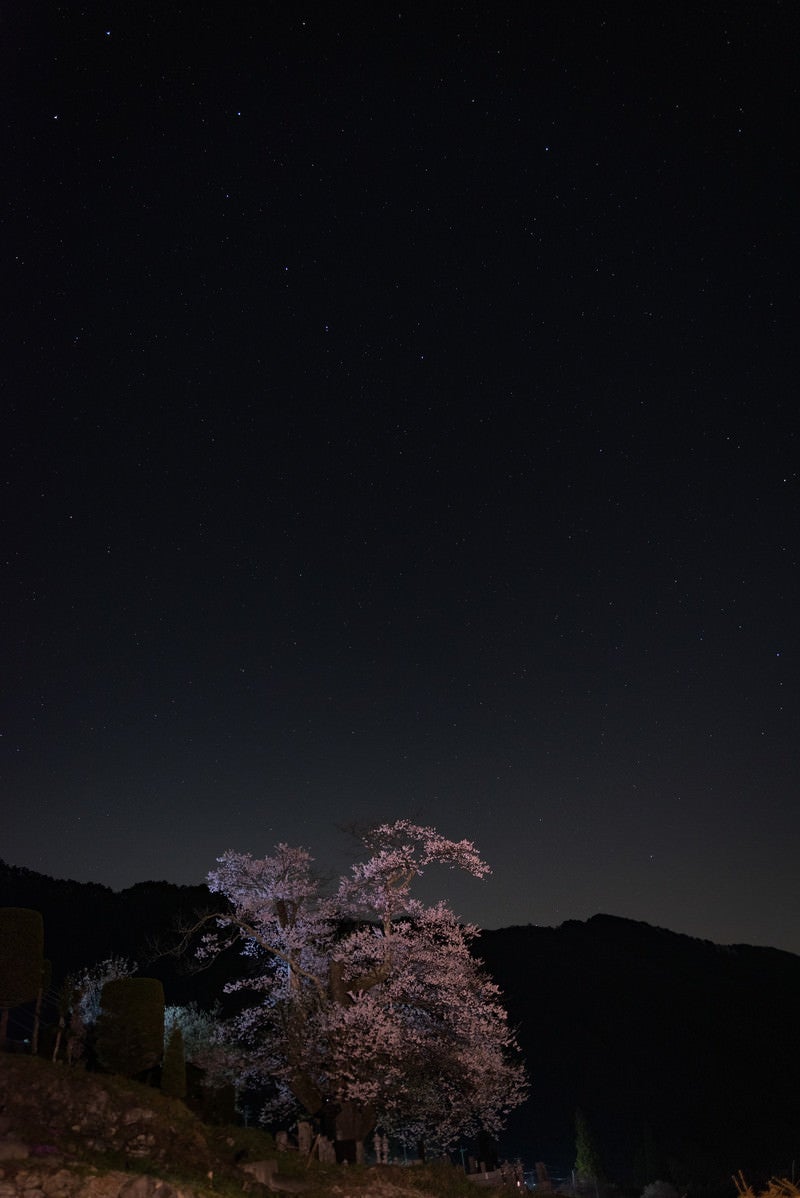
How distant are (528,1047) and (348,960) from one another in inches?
2217

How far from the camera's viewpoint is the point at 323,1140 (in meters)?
21.5

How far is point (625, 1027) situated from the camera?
247 ft

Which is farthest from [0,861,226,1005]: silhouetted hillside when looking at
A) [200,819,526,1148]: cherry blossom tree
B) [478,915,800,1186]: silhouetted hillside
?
[200,819,526,1148]: cherry blossom tree

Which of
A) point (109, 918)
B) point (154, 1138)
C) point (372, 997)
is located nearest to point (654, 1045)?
point (109, 918)

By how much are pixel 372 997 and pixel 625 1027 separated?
201 feet

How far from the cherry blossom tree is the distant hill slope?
109ft

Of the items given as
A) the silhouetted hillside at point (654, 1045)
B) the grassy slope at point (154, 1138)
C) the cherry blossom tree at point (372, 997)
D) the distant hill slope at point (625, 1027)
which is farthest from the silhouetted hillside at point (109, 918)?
the grassy slope at point (154, 1138)

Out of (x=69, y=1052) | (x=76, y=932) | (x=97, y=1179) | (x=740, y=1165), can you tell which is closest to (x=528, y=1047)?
(x=740, y=1165)

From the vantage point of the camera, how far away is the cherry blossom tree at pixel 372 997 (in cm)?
2203

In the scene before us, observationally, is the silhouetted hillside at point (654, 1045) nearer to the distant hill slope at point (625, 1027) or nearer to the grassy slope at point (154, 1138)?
the distant hill slope at point (625, 1027)

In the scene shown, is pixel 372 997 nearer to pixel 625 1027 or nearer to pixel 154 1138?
pixel 154 1138

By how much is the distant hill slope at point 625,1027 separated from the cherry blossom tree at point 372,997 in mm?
33311

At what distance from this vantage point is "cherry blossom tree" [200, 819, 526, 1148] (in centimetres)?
2203

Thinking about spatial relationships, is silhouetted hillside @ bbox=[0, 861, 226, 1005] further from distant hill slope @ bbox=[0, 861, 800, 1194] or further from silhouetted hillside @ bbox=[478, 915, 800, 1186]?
silhouetted hillside @ bbox=[478, 915, 800, 1186]
